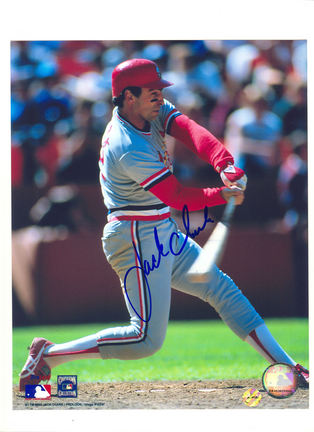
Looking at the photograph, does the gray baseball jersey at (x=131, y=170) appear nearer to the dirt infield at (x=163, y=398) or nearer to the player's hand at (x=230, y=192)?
the player's hand at (x=230, y=192)

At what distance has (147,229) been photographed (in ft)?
12.5

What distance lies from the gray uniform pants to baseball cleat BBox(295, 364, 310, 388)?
32 cm

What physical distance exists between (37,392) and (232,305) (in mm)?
1118

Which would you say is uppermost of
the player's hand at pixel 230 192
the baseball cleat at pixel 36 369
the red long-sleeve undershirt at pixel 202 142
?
the red long-sleeve undershirt at pixel 202 142

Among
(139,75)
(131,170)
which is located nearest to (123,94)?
(139,75)

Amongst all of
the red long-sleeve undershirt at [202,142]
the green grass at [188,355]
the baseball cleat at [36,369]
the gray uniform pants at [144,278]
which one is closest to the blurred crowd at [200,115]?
the green grass at [188,355]

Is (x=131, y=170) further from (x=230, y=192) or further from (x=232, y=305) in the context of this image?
(x=232, y=305)

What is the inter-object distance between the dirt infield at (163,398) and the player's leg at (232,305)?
0.74 ft

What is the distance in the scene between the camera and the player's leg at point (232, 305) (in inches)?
155

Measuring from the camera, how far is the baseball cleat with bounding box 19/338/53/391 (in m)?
3.93

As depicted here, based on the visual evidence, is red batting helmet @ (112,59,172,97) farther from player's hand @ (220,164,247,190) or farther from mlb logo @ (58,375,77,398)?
mlb logo @ (58,375,77,398)
